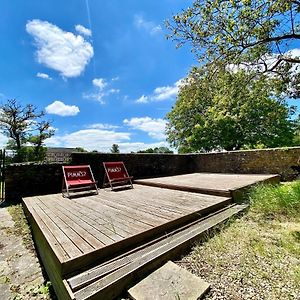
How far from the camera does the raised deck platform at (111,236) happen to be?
5.61 feet

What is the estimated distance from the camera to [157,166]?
8703mm

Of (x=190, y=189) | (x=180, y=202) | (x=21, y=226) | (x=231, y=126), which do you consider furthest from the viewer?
(x=231, y=126)

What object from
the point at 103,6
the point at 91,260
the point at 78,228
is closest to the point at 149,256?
the point at 91,260

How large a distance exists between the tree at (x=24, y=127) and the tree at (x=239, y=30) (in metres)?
14.4

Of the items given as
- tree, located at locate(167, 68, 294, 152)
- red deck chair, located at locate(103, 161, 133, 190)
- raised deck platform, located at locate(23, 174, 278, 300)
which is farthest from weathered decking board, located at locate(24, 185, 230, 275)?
tree, located at locate(167, 68, 294, 152)

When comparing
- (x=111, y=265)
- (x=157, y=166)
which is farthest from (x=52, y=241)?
(x=157, y=166)

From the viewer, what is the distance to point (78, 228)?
8.47ft

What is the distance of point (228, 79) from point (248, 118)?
11.4 metres

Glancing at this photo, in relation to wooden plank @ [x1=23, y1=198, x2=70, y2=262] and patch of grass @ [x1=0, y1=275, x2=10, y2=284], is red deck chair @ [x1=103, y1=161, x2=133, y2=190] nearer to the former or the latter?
wooden plank @ [x1=23, y1=198, x2=70, y2=262]

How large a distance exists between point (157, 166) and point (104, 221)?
5939mm

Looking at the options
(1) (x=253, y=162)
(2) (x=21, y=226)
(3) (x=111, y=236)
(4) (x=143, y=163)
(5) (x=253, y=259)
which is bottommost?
(5) (x=253, y=259)

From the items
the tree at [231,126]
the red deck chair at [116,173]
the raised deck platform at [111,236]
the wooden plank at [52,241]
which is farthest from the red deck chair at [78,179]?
the tree at [231,126]

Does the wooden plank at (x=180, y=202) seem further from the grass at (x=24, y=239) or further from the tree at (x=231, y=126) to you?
the tree at (x=231, y=126)

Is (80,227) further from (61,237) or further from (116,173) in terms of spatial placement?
(116,173)
